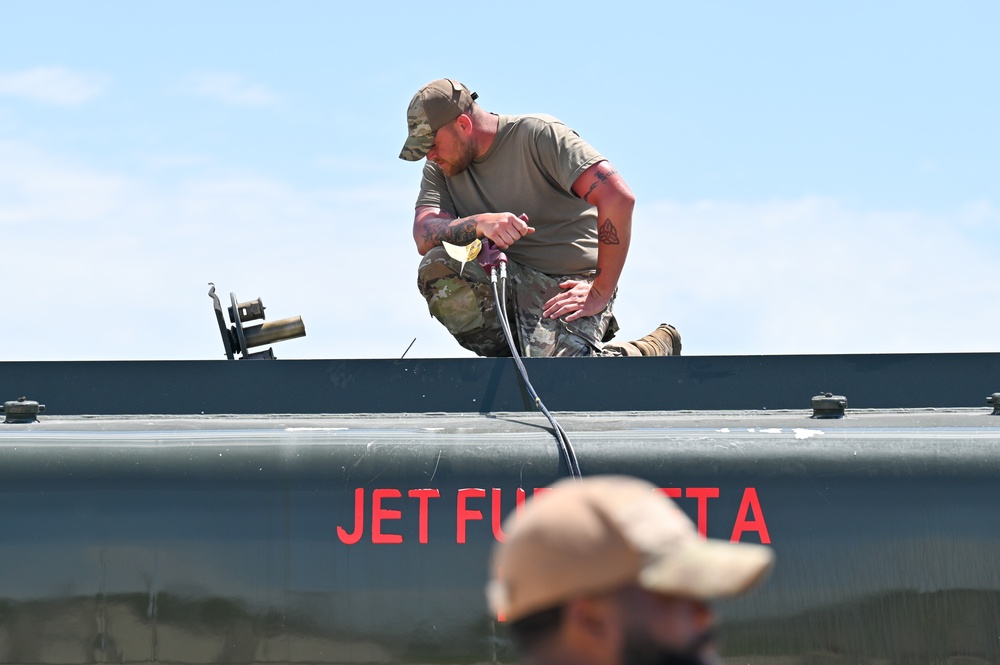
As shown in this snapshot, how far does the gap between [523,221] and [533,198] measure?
246 mm

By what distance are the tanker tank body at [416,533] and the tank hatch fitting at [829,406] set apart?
0.14 m

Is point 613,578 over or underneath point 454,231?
underneath

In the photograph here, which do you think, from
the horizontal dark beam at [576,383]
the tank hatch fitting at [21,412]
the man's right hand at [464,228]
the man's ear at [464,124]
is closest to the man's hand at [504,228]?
the man's right hand at [464,228]

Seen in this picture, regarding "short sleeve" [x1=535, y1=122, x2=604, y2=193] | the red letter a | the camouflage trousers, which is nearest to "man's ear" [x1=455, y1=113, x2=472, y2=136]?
"short sleeve" [x1=535, y1=122, x2=604, y2=193]

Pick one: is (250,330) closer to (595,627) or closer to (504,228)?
(504,228)

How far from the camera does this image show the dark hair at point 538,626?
4.13 feet

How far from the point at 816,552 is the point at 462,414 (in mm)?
1095

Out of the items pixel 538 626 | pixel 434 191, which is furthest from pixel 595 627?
pixel 434 191

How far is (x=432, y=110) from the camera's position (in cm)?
438

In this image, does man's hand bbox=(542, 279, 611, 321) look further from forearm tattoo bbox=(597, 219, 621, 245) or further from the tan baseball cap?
the tan baseball cap

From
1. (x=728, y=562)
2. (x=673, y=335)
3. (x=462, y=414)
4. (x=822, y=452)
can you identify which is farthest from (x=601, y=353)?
(x=728, y=562)

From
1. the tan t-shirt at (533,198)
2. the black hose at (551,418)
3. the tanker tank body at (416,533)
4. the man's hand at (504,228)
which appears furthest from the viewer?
the tan t-shirt at (533,198)

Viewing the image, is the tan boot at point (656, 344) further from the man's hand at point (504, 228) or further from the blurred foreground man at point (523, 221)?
the man's hand at point (504, 228)

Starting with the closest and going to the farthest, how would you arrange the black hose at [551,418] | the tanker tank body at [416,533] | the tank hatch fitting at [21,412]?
the tanker tank body at [416,533] < the black hose at [551,418] < the tank hatch fitting at [21,412]
